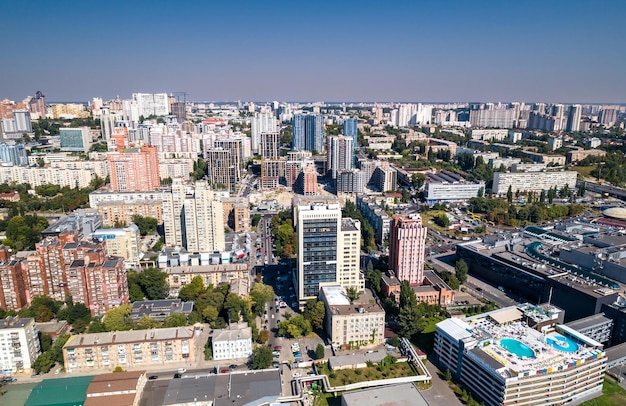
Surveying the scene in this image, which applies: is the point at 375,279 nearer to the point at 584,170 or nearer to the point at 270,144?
the point at 270,144

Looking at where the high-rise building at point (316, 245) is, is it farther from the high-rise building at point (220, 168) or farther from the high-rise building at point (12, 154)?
the high-rise building at point (12, 154)

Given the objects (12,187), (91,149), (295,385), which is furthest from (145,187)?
(295,385)

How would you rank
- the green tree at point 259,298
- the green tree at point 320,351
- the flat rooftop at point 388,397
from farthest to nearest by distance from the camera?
the green tree at point 259,298, the green tree at point 320,351, the flat rooftop at point 388,397

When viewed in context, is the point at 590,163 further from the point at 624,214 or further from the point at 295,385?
the point at 295,385

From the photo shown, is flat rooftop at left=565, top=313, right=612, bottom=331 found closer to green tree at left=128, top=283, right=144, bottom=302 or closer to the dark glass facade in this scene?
the dark glass facade

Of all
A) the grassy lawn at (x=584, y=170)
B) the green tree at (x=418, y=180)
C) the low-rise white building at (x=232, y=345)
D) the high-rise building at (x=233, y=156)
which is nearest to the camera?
the low-rise white building at (x=232, y=345)

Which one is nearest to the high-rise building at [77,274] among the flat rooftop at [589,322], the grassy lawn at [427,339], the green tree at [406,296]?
the green tree at [406,296]

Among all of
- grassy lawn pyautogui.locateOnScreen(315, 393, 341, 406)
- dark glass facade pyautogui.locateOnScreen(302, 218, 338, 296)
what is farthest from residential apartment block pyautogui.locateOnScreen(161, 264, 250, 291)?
grassy lawn pyautogui.locateOnScreen(315, 393, 341, 406)
